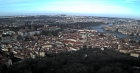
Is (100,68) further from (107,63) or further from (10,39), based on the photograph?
(10,39)

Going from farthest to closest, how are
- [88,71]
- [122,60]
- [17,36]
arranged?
[17,36] → [122,60] → [88,71]

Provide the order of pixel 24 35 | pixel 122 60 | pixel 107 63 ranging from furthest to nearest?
pixel 24 35, pixel 122 60, pixel 107 63

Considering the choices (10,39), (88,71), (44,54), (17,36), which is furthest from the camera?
(17,36)

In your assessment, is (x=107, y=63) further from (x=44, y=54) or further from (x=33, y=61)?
(x=44, y=54)

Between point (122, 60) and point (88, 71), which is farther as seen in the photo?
point (122, 60)

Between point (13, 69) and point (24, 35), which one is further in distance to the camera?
point (24, 35)

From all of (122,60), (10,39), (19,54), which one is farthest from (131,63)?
(10,39)

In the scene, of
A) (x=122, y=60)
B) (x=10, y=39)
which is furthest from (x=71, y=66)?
(x=10, y=39)

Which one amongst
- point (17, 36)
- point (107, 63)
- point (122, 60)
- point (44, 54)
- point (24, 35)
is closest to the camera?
point (107, 63)
